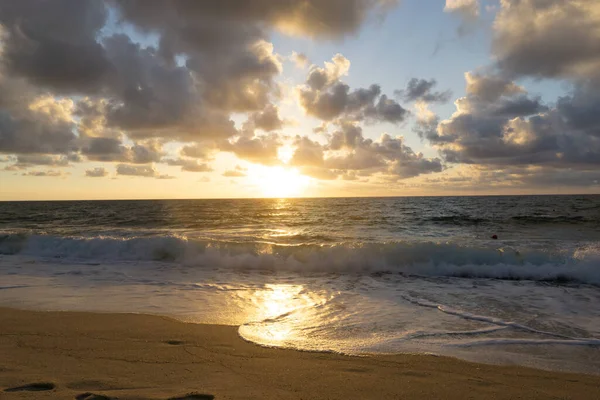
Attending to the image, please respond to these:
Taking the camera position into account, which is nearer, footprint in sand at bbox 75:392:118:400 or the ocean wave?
footprint in sand at bbox 75:392:118:400

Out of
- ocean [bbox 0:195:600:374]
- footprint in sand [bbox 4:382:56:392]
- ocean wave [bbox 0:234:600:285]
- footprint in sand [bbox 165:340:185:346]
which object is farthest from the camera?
ocean wave [bbox 0:234:600:285]

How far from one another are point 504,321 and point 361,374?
141 inches

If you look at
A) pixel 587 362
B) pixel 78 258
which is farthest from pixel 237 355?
pixel 78 258

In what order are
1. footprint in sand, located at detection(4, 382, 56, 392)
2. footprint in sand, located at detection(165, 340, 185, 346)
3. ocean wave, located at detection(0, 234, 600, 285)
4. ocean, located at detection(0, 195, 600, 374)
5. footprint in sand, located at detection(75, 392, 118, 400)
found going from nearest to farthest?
footprint in sand, located at detection(75, 392, 118, 400) < footprint in sand, located at detection(4, 382, 56, 392) < footprint in sand, located at detection(165, 340, 185, 346) < ocean, located at detection(0, 195, 600, 374) < ocean wave, located at detection(0, 234, 600, 285)

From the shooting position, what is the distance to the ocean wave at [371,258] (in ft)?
38.0

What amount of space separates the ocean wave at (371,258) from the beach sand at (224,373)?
764 cm

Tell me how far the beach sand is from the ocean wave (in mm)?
7645

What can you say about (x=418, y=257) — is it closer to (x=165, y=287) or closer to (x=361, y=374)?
(x=165, y=287)

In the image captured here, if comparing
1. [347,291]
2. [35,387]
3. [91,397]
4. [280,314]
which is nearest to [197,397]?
[91,397]

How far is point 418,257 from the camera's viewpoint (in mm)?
13023

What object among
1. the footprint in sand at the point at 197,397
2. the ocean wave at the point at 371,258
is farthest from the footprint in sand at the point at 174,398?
the ocean wave at the point at 371,258

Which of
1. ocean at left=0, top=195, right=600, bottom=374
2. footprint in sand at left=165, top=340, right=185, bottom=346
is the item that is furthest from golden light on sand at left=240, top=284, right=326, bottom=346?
footprint in sand at left=165, top=340, right=185, bottom=346

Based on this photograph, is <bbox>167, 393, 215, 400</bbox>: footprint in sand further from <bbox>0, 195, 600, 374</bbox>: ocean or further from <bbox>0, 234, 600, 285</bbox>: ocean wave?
<bbox>0, 234, 600, 285</bbox>: ocean wave

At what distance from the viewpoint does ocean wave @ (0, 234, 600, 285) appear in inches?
456
